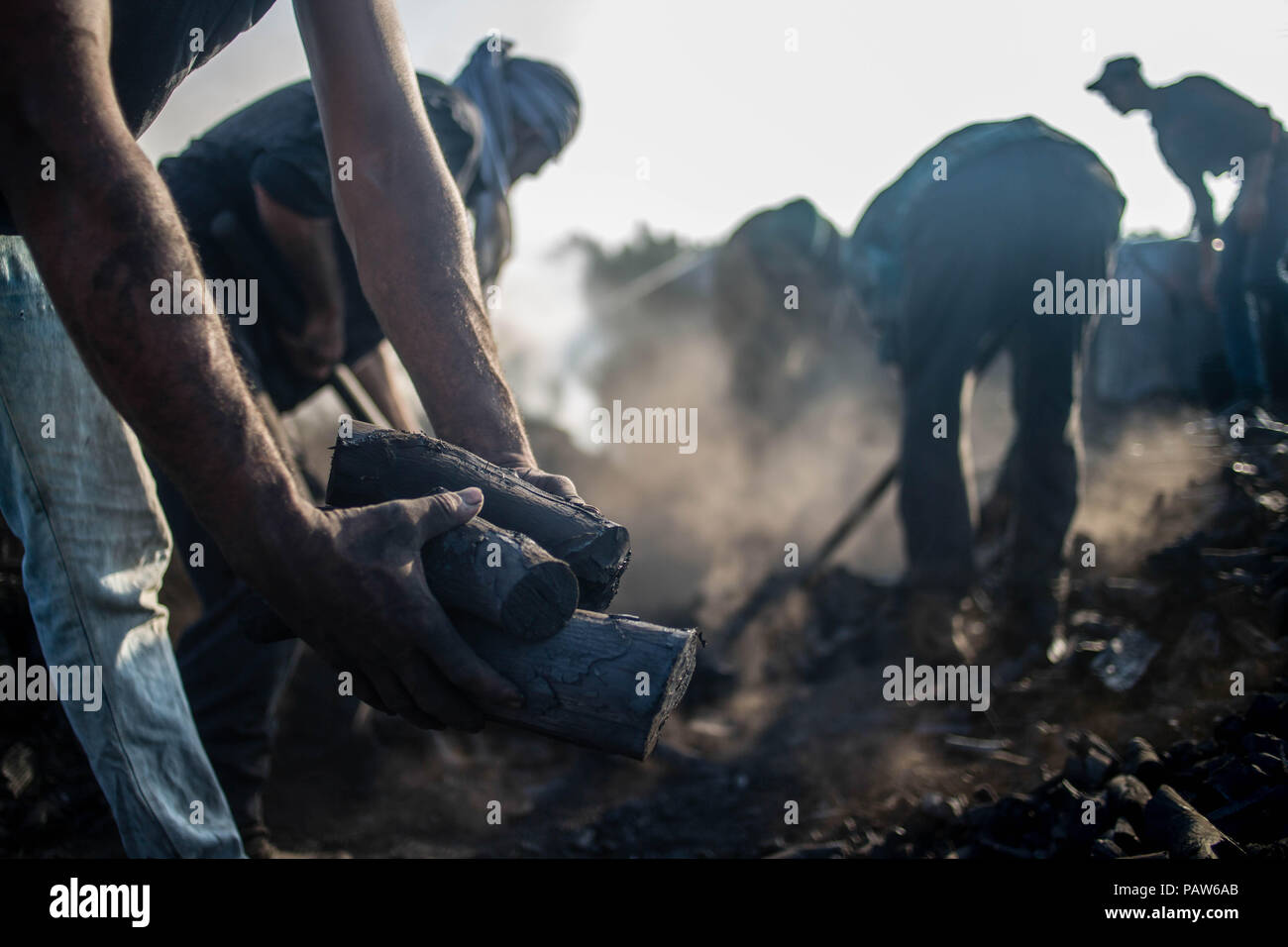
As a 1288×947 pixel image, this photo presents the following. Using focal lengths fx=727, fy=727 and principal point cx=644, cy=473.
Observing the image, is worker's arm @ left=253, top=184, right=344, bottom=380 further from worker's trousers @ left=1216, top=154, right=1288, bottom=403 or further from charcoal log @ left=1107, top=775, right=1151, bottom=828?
worker's trousers @ left=1216, top=154, right=1288, bottom=403

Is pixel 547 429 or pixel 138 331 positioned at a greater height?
pixel 547 429

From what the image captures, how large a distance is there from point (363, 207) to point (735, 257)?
7628 millimetres

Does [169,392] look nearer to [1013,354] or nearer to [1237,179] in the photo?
[1013,354]

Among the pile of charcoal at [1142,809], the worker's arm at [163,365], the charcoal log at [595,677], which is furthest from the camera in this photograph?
the pile of charcoal at [1142,809]

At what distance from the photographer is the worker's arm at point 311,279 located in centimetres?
255

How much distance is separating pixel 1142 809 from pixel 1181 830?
0.22m

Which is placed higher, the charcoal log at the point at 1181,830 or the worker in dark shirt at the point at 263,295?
the worker in dark shirt at the point at 263,295

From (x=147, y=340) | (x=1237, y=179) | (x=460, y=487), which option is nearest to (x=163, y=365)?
(x=147, y=340)

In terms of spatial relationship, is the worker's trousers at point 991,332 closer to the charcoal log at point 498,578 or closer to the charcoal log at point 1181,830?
the charcoal log at point 1181,830

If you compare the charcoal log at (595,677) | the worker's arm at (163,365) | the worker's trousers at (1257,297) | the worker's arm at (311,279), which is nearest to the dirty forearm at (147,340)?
the worker's arm at (163,365)

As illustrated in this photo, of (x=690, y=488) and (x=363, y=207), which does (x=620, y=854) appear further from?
(x=690, y=488)
